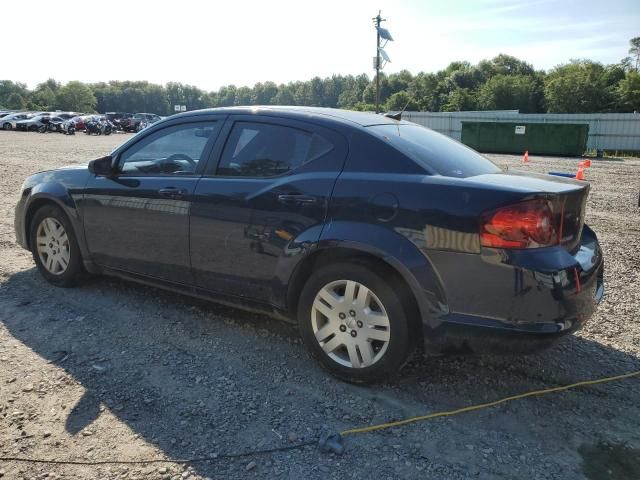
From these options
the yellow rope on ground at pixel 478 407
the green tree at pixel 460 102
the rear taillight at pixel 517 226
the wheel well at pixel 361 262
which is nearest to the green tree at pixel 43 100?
the green tree at pixel 460 102

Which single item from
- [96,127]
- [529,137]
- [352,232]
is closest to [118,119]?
[96,127]

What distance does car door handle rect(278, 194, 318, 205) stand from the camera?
10.7ft

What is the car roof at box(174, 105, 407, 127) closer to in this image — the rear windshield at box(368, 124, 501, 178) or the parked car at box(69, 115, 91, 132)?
the rear windshield at box(368, 124, 501, 178)

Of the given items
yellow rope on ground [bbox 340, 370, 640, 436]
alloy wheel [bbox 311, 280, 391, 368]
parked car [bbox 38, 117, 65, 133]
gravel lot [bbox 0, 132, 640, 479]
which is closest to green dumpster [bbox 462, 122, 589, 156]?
gravel lot [bbox 0, 132, 640, 479]

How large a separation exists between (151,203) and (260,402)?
183cm

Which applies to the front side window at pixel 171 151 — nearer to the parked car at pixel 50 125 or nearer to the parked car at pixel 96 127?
the parked car at pixel 96 127

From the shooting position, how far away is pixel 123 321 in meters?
4.15

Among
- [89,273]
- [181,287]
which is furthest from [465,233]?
[89,273]

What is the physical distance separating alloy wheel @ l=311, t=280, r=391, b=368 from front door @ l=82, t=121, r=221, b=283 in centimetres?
121

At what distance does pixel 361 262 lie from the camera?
3.10 metres

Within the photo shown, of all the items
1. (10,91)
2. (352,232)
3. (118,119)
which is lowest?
(352,232)

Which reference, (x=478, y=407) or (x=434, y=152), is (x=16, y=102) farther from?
(x=478, y=407)

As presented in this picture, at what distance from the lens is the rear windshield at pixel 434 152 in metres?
3.15

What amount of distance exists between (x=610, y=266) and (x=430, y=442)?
13.3ft
